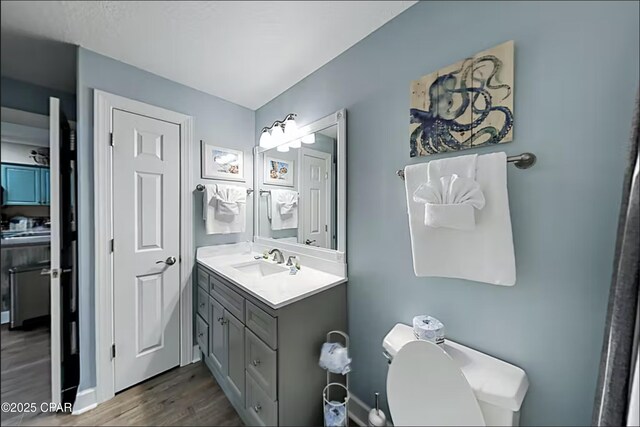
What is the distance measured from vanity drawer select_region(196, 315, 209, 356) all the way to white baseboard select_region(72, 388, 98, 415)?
0.61m

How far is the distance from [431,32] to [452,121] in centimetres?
44

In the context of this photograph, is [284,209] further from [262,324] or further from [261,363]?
[261,363]

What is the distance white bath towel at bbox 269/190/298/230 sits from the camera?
188 cm

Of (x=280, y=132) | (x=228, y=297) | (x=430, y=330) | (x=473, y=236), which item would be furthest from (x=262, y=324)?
(x=280, y=132)

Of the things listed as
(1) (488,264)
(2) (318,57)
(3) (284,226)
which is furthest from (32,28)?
(1) (488,264)

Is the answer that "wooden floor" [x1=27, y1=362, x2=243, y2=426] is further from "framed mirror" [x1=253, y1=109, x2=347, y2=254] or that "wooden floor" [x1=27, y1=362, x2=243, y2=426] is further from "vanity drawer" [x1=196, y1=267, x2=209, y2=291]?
"framed mirror" [x1=253, y1=109, x2=347, y2=254]

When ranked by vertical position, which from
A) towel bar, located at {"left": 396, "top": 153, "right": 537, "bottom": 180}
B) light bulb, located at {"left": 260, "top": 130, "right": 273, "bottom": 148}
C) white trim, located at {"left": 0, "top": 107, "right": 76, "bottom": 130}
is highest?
light bulb, located at {"left": 260, "top": 130, "right": 273, "bottom": 148}

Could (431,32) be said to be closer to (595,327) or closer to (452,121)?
(452,121)

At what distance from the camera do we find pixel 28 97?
0.72 meters

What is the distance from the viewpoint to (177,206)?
6.16ft

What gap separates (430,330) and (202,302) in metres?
1.62

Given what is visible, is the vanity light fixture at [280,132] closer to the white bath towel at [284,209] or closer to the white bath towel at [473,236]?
the white bath towel at [284,209]

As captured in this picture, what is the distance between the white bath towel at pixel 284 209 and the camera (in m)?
1.88

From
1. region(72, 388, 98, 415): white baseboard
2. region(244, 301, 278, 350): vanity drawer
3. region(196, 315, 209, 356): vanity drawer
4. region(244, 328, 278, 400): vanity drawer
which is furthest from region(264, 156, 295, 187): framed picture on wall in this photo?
region(72, 388, 98, 415): white baseboard
